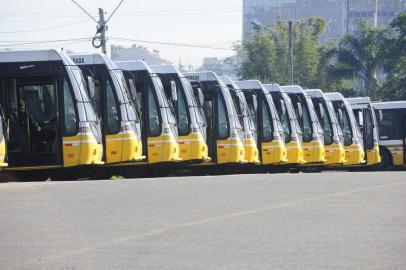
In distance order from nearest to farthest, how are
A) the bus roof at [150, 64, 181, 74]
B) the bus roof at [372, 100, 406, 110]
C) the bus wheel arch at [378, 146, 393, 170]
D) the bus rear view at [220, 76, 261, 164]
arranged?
the bus roof at [150, 64, 181, 74], the bus rear view at [220, 76, 261, 164], the bus wheel arch at [378, 146, 393, 170], the bus roof at [372, 100, 406, 110]

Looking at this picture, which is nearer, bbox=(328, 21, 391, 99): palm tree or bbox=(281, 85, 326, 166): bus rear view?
bbox=(281, 85, 326, 166): bus rear view

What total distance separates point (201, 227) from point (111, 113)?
39.7 feet

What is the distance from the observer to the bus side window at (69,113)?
21.7m

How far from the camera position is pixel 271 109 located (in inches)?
1211

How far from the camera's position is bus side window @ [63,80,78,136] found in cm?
2172

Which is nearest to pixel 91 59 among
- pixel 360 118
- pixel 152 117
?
pixel 152 117

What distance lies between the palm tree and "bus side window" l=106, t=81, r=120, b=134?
3997 centimetres

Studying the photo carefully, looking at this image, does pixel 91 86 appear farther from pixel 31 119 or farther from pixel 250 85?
pixel 250 85

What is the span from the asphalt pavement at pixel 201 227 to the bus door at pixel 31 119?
19.6 ft

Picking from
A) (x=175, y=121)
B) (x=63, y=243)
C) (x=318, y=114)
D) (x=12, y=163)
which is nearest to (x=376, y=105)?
(x=318, y=114)

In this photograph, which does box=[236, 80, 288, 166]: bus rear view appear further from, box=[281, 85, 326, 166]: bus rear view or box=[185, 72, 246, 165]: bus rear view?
box=[281, 85, 326, 166]: bus rear view

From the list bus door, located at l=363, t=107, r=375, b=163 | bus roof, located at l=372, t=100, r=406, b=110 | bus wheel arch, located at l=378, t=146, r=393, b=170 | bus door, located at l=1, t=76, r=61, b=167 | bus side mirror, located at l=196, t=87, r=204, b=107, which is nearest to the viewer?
bus door, located at l=1, t=76, r=61, b=167

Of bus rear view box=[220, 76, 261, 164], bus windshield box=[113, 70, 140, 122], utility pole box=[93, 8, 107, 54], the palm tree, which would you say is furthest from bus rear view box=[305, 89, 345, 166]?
the palm tree

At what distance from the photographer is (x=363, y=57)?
61.9 meters
